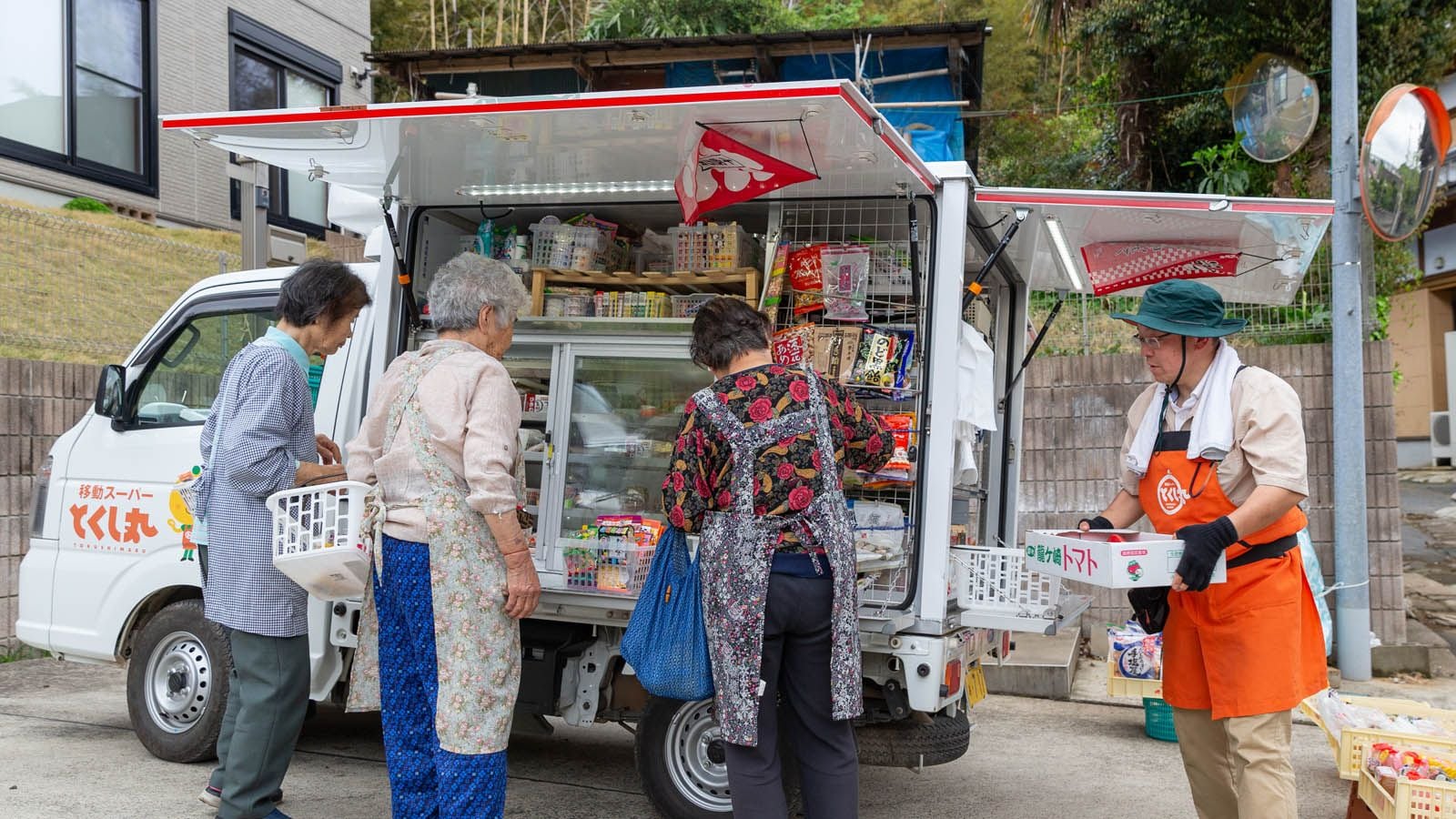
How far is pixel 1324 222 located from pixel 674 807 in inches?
129

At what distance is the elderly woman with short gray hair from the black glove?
1.80 m

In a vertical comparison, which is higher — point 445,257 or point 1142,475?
point 445,257

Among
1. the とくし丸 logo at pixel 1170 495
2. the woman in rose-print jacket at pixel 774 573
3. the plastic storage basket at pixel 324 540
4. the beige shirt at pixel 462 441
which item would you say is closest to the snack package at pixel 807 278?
the woman in rose-print jacket at pixel 774 573

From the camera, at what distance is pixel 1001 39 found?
20.2 meters

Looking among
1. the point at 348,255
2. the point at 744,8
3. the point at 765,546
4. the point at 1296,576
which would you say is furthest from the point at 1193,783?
the point at 744,8

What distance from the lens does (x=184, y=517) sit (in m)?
4.76

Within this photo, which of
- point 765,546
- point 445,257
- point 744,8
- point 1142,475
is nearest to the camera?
point 765,546

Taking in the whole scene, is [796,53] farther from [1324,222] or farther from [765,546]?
[765,546]

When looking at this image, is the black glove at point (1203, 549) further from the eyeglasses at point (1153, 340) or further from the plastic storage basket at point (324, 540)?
the plastic storage basket at point (324, 540)

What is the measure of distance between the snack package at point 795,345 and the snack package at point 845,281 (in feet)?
0.39

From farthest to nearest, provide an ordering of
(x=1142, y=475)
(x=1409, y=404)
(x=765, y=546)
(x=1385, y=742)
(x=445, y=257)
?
(x=1409, y=404)
(x=445, y=257)
(x=1385, y=742)
(x=1142, y=475)
(x=765, y=546)

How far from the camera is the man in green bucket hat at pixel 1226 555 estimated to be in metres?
3.04

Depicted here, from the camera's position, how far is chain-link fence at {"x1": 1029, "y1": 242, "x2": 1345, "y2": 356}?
25.6 feet

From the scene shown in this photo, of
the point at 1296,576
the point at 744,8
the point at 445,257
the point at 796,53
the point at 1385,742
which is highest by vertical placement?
the point at 744,8
